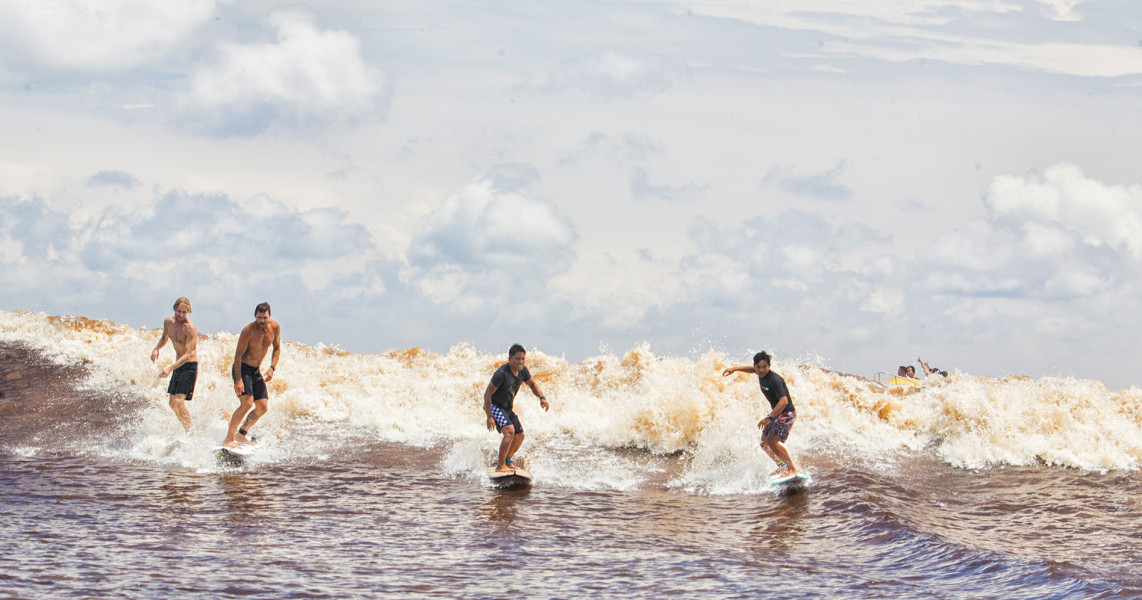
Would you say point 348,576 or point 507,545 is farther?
point 507,545

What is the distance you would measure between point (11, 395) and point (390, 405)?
26.2 ft

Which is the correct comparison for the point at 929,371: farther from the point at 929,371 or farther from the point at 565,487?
the point at 565,487

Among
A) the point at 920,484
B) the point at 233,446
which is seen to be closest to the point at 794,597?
the point at 920,484

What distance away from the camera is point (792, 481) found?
1116 centimetres

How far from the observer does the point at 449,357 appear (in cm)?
2122

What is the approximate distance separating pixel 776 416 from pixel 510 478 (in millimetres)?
3563

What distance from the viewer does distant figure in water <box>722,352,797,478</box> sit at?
35.4 ft

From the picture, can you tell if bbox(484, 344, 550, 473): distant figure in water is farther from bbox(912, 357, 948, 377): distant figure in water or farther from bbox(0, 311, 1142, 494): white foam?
bbox(912, 357, 948, 377): distant figure in water

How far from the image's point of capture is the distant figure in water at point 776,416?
10805 millimetres

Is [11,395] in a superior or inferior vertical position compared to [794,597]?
superior

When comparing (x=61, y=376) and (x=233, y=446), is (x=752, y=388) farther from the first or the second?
(x=61, y=376)

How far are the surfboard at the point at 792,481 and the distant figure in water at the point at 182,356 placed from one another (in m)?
8.53

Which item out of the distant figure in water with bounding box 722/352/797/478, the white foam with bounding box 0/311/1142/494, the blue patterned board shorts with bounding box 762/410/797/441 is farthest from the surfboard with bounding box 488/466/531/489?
the blue patterned board shorts with bounding box 762/410/797/441

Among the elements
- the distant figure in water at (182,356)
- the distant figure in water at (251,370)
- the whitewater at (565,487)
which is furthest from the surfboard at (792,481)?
the distant figure in water at (182,356)
